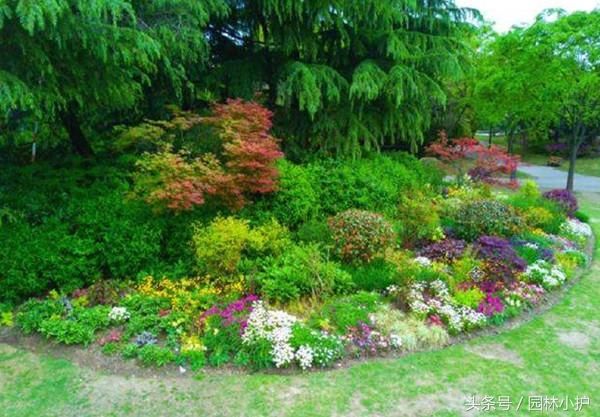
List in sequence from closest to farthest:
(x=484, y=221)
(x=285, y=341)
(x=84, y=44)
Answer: (x=285, y=341) → (x=84, y=44) → (x=484, y=221)

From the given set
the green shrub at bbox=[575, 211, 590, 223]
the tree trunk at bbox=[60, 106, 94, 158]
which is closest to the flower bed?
the green shrub at bbox=[575, 211, 590, 223]

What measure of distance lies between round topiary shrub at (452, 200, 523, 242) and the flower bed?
0.03 metres

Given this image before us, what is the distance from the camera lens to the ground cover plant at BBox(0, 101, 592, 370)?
14.5 feet

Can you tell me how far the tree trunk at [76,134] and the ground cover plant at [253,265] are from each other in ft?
4.48

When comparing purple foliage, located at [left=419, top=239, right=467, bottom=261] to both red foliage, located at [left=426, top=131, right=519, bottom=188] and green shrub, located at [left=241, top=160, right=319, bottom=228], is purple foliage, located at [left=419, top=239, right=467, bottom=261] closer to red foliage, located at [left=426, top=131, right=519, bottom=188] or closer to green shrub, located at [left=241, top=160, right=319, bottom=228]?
green shrub, located at [left=241, top=160, right=319, bottom=228]

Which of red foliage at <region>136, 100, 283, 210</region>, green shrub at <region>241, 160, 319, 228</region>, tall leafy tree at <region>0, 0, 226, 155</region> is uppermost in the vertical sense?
tall leafy tree at <region>0, 0, 226, 155</region>

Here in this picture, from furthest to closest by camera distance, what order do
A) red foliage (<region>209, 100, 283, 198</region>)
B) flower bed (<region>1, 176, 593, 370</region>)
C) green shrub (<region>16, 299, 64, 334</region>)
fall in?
red foliage (<region>209, 100, 283, 198</region>)
green shrub (<region>16, 299, 64, 334</region>)
flower bed (<region>1, 176, 593, 370</region>)

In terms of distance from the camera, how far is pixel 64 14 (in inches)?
164

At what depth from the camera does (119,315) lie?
4703 mm

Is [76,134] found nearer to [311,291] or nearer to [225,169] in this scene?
[225,169]

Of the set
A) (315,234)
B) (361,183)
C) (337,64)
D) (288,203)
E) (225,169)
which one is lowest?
(315,234)

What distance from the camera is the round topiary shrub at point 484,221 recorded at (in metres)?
6.90

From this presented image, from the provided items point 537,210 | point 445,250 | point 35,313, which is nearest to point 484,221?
point 445,250

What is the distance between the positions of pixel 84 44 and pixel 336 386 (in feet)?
14.0
